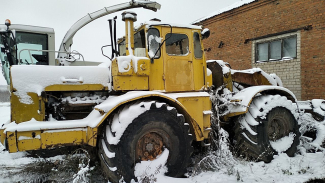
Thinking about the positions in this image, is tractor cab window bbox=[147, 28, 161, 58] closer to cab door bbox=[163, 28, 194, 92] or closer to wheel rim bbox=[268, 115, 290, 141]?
cab door bbox=[163, 28, 194, 92]

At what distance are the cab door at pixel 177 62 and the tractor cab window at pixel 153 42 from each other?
0.14 m

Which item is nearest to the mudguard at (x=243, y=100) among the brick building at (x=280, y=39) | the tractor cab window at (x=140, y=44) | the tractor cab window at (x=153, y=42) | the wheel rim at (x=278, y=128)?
the wheel rim at (x=278, y=128)

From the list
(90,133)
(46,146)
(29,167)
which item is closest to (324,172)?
(90,133)

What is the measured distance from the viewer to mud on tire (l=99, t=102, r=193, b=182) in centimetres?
316

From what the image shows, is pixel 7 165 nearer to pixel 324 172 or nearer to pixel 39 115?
pixel 39 115

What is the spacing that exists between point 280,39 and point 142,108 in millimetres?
7418

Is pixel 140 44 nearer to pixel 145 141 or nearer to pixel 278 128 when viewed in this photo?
pixel 145 141

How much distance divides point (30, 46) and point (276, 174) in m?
8.08

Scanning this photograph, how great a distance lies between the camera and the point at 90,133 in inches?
128

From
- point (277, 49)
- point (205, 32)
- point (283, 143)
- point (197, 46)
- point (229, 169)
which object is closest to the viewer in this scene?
point (229, 169)

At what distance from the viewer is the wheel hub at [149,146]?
344 cm

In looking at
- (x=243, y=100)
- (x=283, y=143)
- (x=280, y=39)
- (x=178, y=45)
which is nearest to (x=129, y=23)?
(x=178, y=45)

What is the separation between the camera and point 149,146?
348 centimetres

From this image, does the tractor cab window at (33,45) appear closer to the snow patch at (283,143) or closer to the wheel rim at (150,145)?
the wheel rim at (150,145)
